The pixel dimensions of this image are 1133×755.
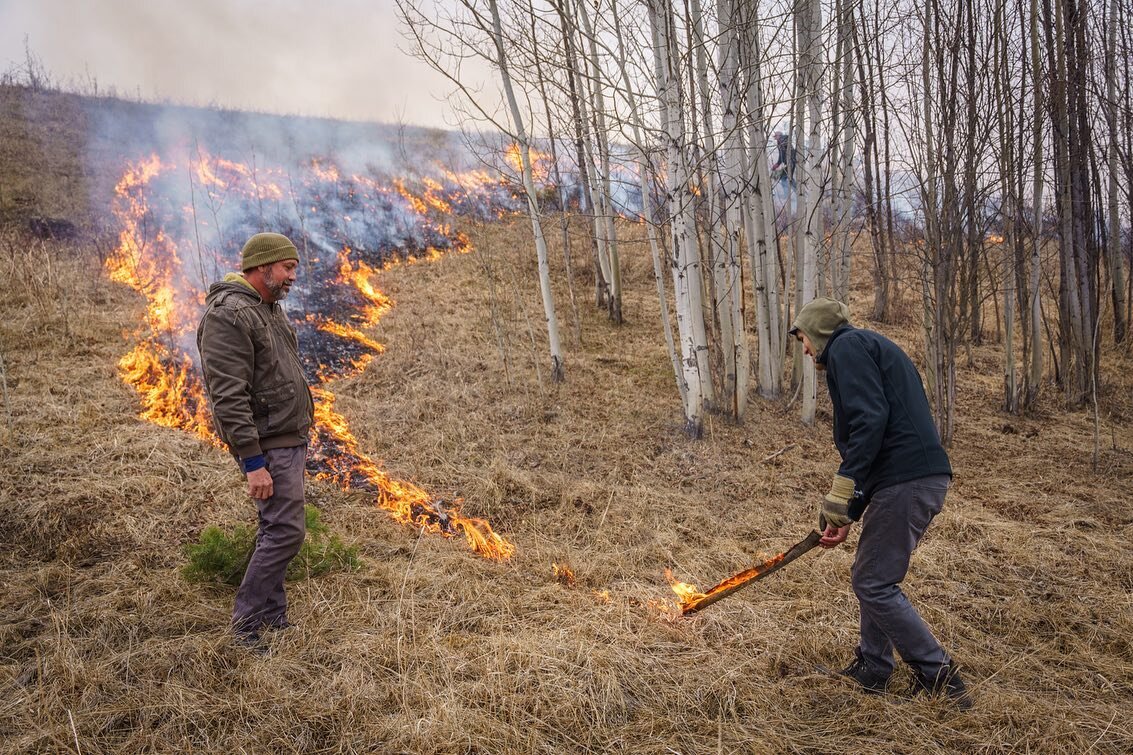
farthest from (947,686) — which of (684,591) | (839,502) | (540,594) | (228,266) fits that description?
(228,266)

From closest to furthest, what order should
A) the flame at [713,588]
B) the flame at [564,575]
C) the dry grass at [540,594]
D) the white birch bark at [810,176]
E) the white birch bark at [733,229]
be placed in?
the dry grass at [540,594], the flame at [713,588], the flame at [564,575], the white birch bark at [810,176], the white birch bark at [733,229]

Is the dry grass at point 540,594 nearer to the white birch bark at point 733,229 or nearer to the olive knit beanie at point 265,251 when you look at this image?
the white birch bark at point 733,229

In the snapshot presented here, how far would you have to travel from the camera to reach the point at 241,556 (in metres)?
3.88

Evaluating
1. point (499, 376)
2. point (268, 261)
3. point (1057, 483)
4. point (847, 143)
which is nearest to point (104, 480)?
point (268, 261)

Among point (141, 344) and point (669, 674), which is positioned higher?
point (141, 344)

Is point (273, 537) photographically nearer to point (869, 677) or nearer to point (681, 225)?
point (869, 677)

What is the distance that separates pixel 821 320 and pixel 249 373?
9.71ft

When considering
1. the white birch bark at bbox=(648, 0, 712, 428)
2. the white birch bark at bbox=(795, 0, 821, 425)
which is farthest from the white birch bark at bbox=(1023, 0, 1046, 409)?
the white birch bark at bbox=(648, 0, 712, 428)

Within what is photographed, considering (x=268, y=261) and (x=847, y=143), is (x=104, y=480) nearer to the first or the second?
(x=268, y=261)

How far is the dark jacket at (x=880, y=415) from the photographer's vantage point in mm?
2754

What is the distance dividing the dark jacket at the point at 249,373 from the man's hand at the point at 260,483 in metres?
0.10

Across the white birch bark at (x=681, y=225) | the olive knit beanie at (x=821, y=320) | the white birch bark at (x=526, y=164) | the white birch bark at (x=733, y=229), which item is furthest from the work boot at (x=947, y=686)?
the white birch bark at (x=526, y=164)

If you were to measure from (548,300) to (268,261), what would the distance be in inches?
232

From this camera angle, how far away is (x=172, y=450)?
6.03m
